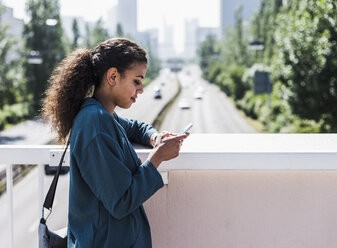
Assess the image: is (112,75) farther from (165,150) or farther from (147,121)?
(147,121)

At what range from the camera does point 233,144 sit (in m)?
1.58

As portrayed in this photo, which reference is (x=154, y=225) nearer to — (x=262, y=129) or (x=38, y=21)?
(x=262, y=129)

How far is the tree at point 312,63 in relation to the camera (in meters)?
10.6

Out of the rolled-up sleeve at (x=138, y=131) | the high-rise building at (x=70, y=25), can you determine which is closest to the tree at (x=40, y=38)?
the high-rise building at (x=70, y=25)

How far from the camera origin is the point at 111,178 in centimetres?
103

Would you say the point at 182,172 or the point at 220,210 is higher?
the point at 182,172

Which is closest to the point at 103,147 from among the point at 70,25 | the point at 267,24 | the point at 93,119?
the point at 93,119

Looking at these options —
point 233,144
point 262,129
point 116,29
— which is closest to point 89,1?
point 116,29

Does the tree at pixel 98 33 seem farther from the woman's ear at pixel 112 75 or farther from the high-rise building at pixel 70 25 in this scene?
the woman's ear at pixel 112 75

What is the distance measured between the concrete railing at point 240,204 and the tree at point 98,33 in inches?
1203

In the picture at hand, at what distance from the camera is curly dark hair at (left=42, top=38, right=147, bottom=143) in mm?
1141

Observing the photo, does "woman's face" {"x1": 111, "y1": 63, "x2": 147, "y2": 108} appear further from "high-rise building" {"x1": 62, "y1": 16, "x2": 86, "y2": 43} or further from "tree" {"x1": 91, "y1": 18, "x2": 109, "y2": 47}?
"tree" {"x1": 91, "y1": 18, "x2": 109, "y2": 47}

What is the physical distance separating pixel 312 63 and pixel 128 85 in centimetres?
1101

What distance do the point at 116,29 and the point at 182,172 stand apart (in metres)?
35.2
